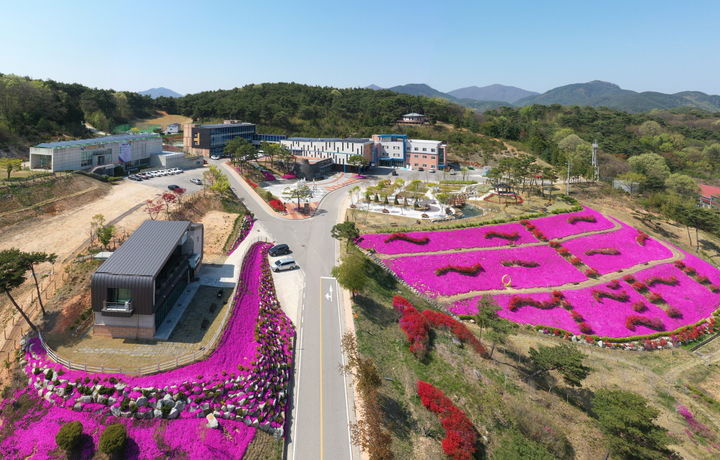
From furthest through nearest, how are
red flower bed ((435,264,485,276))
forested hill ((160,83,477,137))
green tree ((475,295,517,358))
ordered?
forested hill ((160,83,477,137)), red flower bed ((435,264,485,276)), green tree ((475,295,517,358))

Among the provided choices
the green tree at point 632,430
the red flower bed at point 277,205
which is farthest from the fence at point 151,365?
the red flower bed at point 277,205

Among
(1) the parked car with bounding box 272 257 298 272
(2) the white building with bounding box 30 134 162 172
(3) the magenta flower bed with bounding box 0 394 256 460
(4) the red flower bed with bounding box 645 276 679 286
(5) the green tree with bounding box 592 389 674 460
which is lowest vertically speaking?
(5) the green tree with bounding box 592 389 674 460

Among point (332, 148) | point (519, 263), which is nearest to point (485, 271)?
point (519, 263)

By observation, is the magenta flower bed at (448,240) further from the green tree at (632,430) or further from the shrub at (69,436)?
the shrub at (69,436)

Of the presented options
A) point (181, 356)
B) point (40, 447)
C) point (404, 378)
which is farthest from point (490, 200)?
point (40, 447)

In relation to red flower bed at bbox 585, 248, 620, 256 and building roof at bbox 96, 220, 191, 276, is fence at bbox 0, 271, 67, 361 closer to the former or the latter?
building roof at bbox 96, 220, 191, 276

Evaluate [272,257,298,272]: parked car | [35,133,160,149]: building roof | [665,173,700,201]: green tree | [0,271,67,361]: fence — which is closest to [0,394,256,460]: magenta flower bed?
[0,271,67,361]: fence
